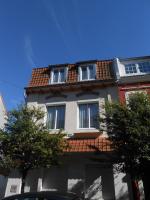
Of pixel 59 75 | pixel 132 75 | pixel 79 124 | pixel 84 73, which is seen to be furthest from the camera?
pixel 59 75

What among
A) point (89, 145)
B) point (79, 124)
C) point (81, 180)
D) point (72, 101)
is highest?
point (72, 101)

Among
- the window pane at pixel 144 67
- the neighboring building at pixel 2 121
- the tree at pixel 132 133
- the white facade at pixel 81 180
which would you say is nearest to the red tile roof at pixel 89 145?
the white facade at pixel 81 180

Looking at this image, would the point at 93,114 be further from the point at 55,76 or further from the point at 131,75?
the point at 55,76

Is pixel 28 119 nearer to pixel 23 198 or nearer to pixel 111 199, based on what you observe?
pixel 23 198

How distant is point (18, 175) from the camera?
40.3ft

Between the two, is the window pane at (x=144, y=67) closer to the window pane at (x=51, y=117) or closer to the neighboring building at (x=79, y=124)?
the neighboring building at (x=79, y=124)

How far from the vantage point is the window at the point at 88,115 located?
13.6 metres

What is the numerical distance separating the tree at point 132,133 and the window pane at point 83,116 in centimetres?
384

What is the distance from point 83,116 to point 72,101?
137 cm

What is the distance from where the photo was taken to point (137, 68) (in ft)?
50.6

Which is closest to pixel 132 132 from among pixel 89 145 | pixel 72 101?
pixel 89 145

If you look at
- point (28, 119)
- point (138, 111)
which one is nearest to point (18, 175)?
point (28, 119)

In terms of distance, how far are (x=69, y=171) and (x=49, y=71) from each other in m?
8.13

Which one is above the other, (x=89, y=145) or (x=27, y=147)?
(x=89, y=145)
